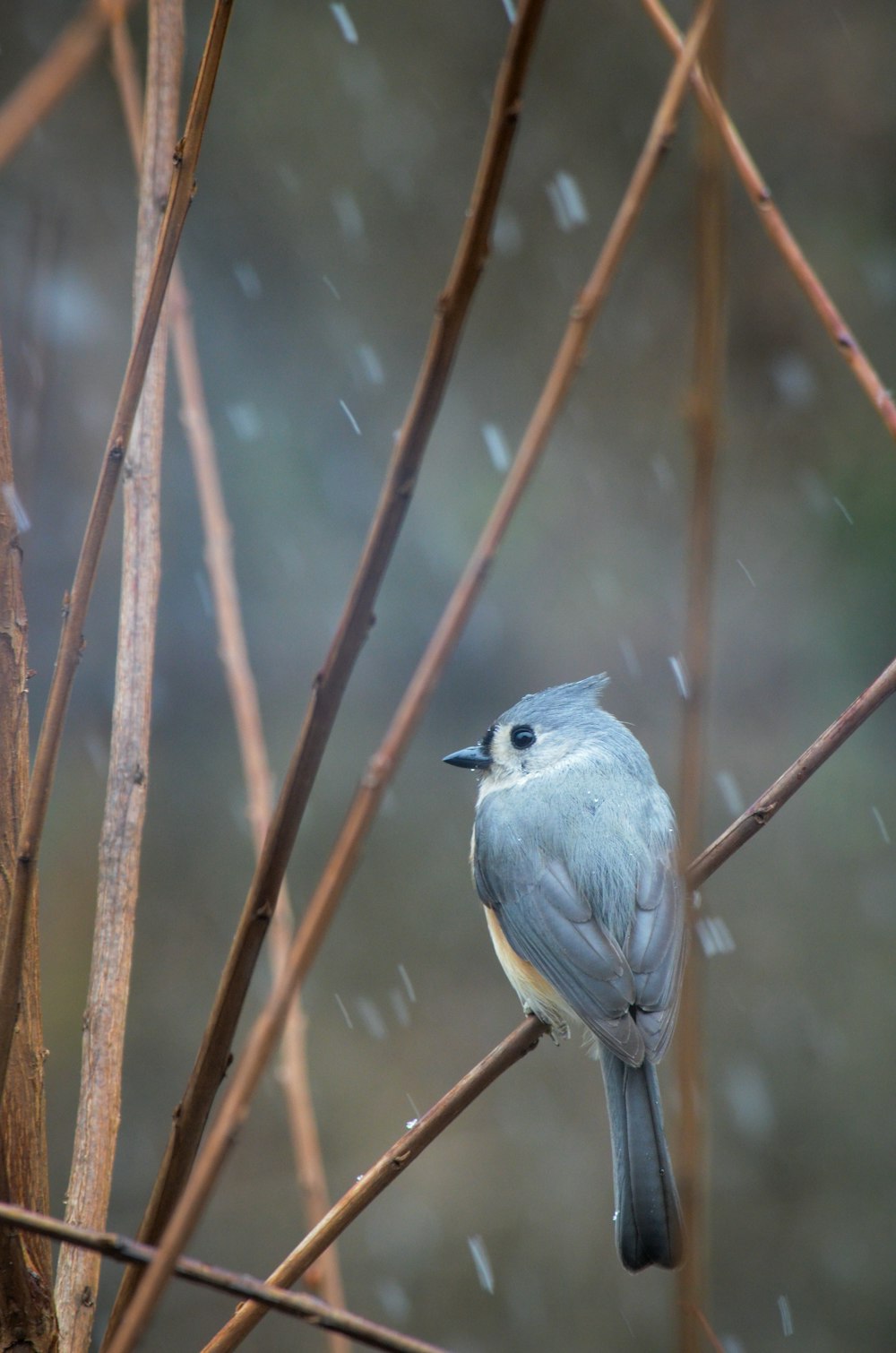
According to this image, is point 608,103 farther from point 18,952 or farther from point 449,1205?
point 18,952

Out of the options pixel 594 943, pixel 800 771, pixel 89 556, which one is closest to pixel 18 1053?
pixel 89 556

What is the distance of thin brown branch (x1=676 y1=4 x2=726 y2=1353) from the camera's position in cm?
77

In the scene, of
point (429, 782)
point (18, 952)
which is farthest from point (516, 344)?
point (18, 952)

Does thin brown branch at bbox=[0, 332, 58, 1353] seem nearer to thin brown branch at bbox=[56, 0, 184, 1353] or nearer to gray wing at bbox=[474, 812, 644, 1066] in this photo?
thin brown branch at bbox=[56, 0, 184, 1353]

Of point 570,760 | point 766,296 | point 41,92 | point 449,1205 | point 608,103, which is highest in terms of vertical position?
point 608,103

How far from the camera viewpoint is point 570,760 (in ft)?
7.30

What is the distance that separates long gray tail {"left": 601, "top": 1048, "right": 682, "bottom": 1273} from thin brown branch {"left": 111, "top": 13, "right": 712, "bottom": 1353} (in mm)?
1058

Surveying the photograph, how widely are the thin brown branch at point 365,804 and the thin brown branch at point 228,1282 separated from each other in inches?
2.2

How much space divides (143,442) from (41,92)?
0.63 m

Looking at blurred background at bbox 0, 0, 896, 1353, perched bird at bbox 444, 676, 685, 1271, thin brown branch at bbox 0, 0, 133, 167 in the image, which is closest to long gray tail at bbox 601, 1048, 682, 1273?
perched bird at bbox 444, 676, 685, 1271

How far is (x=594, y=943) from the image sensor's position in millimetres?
1981

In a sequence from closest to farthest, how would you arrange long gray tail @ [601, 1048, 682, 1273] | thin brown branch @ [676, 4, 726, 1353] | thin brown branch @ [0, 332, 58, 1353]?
thin brown branch @ [676, 4, 726, 1353], thin brown branch @ [0, 332, 58, 1353], long gray tail @ [601, 1048, 682, 1273]

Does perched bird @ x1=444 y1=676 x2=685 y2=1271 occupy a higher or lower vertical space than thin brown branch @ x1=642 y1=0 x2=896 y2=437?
lower

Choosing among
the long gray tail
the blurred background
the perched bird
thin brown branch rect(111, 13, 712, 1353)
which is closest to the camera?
thin brown branch rect(111, 13, 712, 1353)
